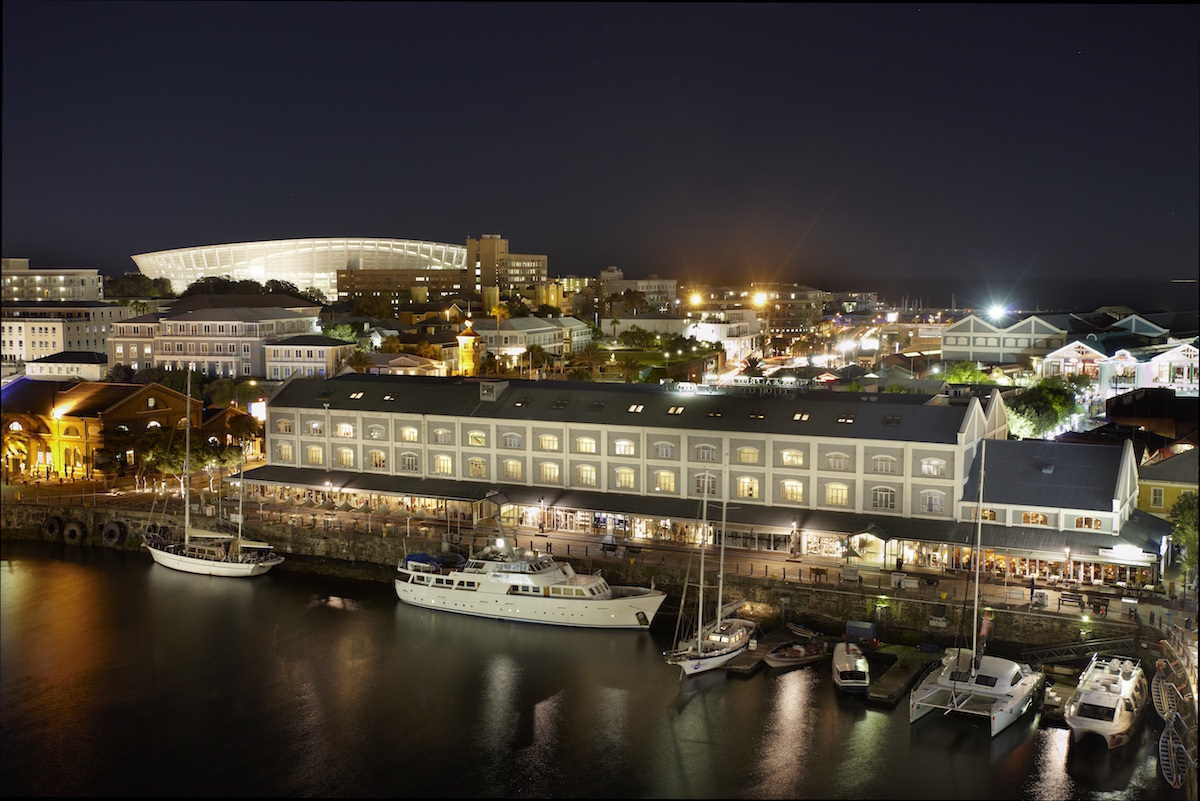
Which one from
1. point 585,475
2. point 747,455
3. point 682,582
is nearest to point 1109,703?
point 682,582

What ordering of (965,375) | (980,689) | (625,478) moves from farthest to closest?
(965,375), (625,478), (980,689)

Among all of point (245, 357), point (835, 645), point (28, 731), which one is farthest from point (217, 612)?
point (245, 357)

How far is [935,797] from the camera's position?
13.7 metres

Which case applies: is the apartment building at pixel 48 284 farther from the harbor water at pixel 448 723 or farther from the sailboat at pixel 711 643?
the sailboat at pixel 711 643

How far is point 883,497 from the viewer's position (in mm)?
21328

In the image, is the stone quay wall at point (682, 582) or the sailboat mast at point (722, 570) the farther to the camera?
Result: the sailboat mast at point (722, 570)

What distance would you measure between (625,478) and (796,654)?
6.72m

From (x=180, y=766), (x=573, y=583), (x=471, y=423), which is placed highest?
(x=471, y=423)

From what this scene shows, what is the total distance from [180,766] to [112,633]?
6.00 meters

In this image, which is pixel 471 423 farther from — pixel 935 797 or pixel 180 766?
pixel 935 797

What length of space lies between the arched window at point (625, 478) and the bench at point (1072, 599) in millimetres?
8854

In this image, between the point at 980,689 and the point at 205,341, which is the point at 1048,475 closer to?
the point at 980,689

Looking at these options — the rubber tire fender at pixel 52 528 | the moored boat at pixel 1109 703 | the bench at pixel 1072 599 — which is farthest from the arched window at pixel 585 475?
the rubber tire fender at pixel 52 528

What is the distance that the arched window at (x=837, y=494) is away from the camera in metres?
21.6
